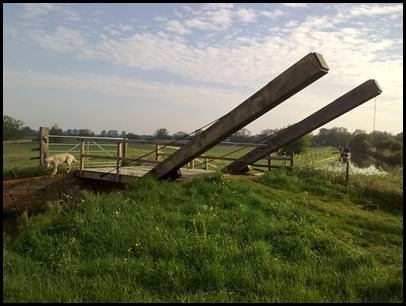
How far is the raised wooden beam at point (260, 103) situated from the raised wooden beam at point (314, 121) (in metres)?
3.12

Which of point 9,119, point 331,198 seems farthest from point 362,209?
point 9,119

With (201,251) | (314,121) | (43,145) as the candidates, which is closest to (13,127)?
(43,145)

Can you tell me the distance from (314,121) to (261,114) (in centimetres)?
336

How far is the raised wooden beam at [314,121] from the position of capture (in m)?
10.3

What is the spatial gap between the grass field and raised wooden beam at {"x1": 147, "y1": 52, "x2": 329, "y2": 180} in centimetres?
101

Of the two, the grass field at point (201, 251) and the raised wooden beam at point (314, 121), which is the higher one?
the raised wooden beam at point (314, 121)

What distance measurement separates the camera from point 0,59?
16.1 feet

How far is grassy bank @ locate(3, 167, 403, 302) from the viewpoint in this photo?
4.34m

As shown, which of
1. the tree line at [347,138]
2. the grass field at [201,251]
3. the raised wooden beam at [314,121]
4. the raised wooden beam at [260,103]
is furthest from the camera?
the tree line at [347,138]

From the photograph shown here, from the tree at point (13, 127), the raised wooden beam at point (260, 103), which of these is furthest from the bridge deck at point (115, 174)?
the tree at point (13, 127)

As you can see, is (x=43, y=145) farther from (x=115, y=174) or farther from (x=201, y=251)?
(x=201, y=251)

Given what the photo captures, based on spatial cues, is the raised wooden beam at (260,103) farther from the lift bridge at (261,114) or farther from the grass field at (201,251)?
the grass field at (201,251)

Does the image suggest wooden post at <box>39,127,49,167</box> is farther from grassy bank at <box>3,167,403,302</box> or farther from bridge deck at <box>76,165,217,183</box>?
grassy bank at <box>3,167,403,302</box>

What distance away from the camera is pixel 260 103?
328 inches
